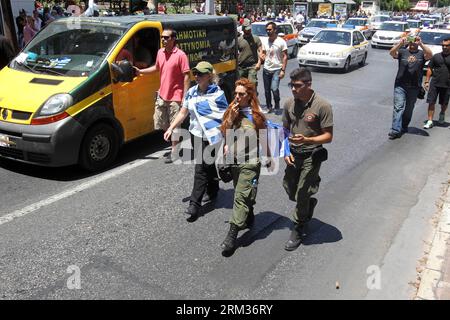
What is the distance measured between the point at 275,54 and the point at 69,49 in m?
4.62

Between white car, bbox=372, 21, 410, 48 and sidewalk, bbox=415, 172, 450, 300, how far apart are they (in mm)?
23486

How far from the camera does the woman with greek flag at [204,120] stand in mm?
4648

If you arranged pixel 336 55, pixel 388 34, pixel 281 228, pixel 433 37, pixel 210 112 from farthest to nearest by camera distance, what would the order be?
1. pixel 388 34
2. pixel 433 37
3. pixel 336 55
4. pixel 281 228
5. pixel 210 112

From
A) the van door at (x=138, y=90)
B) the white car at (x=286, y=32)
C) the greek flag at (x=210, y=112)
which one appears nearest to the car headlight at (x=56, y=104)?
the van door at (x=138, y=90)

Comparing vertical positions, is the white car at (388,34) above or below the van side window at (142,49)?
below

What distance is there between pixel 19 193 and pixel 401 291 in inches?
169

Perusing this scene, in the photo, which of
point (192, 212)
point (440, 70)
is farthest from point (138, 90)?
point (440, 70)

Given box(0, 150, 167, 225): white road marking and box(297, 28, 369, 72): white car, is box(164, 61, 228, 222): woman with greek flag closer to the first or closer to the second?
box(0, 150, 167, 225): white road marking

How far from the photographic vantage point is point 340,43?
58.3 feet

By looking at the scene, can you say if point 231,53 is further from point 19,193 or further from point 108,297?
point 108,297

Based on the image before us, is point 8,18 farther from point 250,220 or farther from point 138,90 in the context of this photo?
point 250,220

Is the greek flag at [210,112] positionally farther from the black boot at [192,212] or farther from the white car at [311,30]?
the white car at [311,30]

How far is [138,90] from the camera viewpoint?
6.63 metres

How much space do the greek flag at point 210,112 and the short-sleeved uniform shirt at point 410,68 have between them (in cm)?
495
